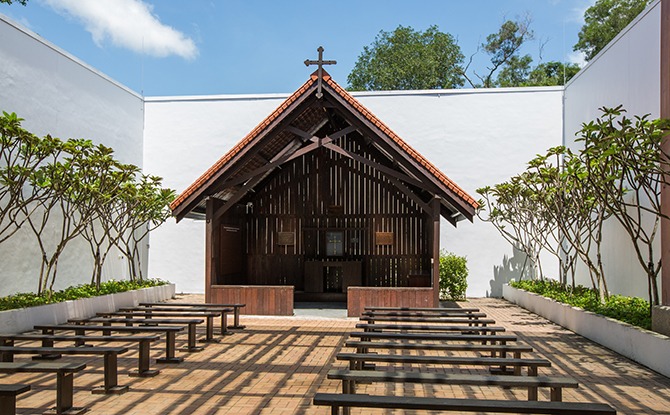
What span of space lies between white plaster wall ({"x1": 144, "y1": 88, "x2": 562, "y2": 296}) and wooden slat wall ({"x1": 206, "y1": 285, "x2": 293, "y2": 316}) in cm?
605

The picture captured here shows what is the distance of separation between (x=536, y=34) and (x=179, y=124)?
1116 inches

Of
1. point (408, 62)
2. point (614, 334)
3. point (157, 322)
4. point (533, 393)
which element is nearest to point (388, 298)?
point (614, 334)

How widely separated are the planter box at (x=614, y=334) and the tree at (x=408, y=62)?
82.7ft

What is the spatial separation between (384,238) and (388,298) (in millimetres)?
3455

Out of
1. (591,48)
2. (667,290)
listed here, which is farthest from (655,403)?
(591,48)

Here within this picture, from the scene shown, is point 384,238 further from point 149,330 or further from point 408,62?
point 408,62

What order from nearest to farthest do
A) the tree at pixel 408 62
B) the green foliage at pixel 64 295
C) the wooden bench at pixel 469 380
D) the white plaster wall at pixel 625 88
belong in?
1. the wooden bench at pixel 469 380
2. the green foliage at pixel 64 295
3. the white plaster wall at pixel 625 88
4. the tree at pixel 408 62

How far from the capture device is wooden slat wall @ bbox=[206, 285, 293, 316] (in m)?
12.7

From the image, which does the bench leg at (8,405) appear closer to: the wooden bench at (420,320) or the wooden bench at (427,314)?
the wooden bench at (420,320)

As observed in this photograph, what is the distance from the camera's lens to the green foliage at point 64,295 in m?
10.7

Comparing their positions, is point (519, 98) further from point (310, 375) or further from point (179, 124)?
point (310, 375)

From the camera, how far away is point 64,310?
11.4 metres

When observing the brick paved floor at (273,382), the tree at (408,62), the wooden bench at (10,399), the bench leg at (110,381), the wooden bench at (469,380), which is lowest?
the brick paved floor at (273,382)

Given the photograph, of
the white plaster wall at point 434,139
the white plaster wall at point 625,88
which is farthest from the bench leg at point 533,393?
the white plaster wall at point 434,139
